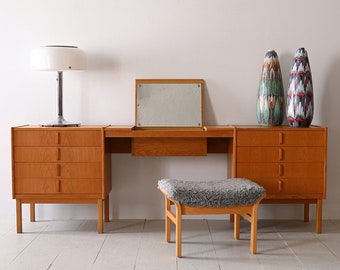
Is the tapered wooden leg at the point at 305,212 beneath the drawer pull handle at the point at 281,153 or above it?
beneath

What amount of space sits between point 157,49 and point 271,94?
0.92m

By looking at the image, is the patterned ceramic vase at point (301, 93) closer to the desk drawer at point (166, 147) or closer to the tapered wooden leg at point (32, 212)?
the desk drawer at point (166, 147)

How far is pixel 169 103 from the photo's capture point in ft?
13.7

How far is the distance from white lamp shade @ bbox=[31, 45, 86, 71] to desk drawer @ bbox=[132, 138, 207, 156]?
71cm

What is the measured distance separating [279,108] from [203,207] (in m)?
1.08

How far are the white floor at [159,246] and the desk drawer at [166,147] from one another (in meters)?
0.54

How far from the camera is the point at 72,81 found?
423cm

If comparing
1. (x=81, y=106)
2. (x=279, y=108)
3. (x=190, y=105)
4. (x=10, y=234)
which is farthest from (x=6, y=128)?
(x=279, y=108)

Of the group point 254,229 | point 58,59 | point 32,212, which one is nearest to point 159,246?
point 254,229

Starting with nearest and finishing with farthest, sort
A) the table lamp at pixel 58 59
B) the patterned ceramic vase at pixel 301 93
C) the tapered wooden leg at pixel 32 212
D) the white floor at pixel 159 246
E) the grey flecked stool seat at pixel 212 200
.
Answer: the white floor at pixel 159 246 < the grey flecked stool seat at pixel 212 200 < the table lamp at pixel 58 59 < the patterned ceramic vase at pixel 301 93 < the tapered wooden leg at pixel 32 212

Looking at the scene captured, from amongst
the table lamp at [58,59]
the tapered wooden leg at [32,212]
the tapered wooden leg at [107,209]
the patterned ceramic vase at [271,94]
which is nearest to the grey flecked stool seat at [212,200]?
the patterned ceramic vase at [271,94]

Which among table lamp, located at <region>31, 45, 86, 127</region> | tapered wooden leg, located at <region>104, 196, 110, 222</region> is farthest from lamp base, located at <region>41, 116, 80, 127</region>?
tapered wooden leg, located at <region>104, 196, 110, 222</region>

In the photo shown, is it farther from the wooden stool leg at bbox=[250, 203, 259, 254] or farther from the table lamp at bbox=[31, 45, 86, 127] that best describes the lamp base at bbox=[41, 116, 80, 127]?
the wooden stool leg at bbox=[250, 203, 259, 254]

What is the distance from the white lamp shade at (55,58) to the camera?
3.82 metres
